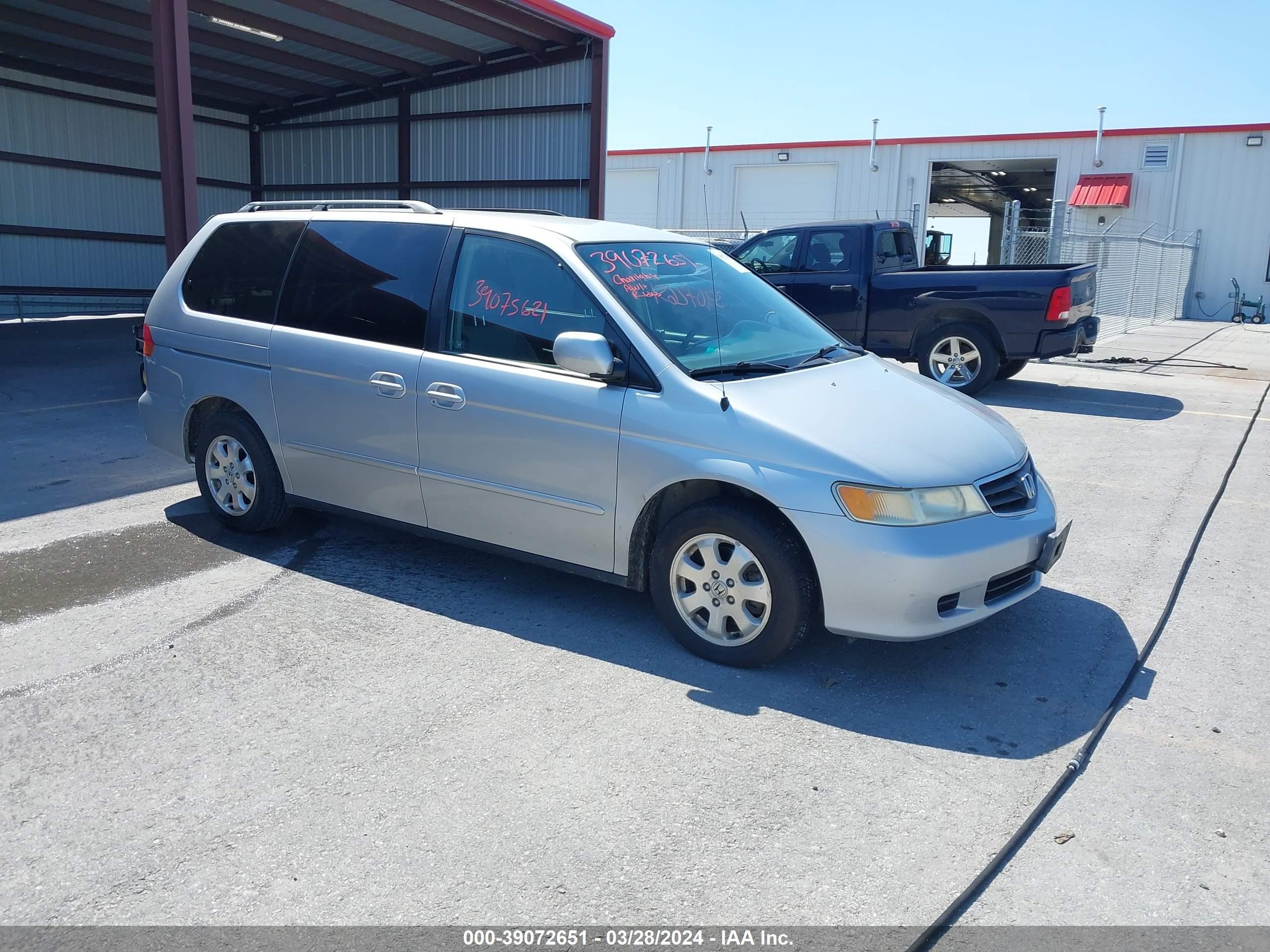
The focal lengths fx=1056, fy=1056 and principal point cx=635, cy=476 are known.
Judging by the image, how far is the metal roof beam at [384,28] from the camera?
47.3 ft

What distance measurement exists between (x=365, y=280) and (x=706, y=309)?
1733 millimetres

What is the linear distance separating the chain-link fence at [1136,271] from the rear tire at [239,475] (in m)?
14.7

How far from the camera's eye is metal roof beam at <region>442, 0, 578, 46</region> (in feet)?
45.9

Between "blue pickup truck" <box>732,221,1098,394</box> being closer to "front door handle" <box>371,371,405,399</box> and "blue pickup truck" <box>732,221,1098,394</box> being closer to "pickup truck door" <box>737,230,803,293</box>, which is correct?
"pickup truck door" <box>737,230,803,293</box>

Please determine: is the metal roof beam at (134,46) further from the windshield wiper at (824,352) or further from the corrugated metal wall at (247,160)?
the windshield wiper at (824,352)

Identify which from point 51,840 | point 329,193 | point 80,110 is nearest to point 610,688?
point 51,840

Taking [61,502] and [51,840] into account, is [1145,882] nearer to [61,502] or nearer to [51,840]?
[51,840]

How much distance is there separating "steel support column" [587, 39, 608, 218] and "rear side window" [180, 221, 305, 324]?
10.4 metres

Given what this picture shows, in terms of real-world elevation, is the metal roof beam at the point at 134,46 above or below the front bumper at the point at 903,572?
above

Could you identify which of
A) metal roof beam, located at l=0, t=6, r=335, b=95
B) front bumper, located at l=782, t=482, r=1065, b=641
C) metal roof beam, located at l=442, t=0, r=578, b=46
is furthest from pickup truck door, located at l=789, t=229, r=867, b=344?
metal roof beam, located at l=0, t=6, r=335, b=95

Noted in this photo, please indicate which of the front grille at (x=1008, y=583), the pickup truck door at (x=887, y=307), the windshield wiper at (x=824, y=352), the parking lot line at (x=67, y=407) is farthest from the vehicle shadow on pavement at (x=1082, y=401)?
the parking lot line at (x=67, y=407)

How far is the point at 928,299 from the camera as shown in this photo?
Answer: 11.8 meters

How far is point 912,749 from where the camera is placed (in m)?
3.71

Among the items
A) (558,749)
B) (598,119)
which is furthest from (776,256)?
(558,749)
